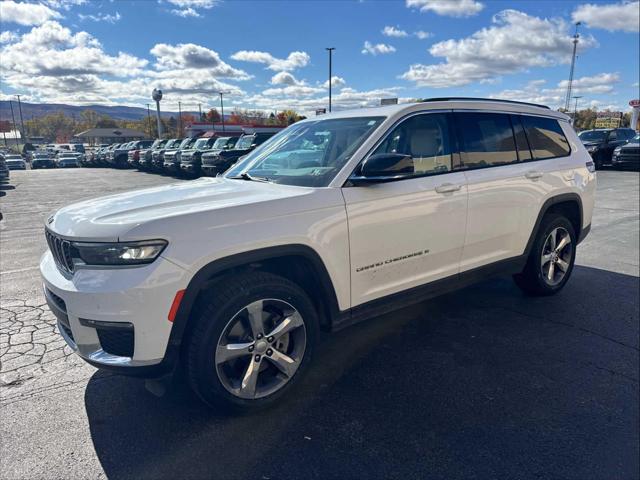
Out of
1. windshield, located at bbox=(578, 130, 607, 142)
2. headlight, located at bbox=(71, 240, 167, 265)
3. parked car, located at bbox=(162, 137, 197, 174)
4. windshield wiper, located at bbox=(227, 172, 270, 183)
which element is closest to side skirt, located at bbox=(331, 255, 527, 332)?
windshield wiper, located at bbox=(227, 172, 270, 183)

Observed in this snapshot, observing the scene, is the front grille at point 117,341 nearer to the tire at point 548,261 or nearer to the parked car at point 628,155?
the tire at point 548,261

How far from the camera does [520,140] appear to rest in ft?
14.0

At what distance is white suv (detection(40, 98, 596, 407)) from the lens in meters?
2.40

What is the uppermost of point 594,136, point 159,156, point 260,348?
point 594,136

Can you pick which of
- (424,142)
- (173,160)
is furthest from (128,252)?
(173,160)

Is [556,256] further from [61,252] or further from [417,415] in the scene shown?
[61,252]

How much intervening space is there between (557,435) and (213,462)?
Answer: 193cm

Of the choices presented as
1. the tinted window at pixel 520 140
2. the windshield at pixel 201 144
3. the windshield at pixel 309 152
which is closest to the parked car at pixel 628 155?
the windshield at pixel 201 144

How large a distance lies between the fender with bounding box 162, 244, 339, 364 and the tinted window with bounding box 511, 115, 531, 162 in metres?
Result: 2.49

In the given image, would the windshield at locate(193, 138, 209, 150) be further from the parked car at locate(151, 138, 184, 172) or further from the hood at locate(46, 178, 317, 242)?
the hood at locate(46, 178, 317, 242)

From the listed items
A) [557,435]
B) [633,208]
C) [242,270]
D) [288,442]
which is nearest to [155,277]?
[242,270]

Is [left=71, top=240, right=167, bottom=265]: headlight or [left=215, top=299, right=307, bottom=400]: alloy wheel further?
[left=215, top=299, right=307, bottom=400]: alloy wheel

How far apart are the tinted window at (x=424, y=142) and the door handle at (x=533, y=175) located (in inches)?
39.4

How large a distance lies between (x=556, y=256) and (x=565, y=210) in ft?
1.66
